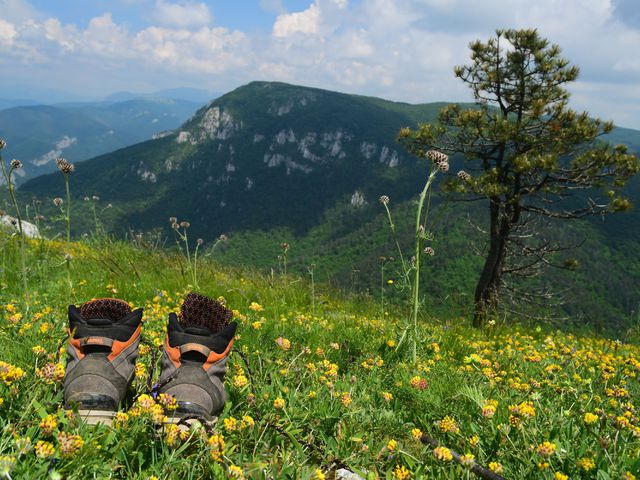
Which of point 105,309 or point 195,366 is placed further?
point 105,309

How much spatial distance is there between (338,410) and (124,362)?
52.4 inches

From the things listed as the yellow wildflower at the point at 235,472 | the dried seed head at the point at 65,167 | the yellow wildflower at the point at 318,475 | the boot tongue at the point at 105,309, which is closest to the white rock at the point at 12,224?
the dried seed head at the point at 65,167

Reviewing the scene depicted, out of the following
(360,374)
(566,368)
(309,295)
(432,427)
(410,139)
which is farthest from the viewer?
(410,139)

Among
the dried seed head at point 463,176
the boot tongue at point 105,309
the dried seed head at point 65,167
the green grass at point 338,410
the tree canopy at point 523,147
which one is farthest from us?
the tree canopy at point 523,147

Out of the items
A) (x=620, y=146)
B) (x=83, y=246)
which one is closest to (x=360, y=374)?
(x=83, y=246)

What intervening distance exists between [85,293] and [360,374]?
4546 millimetres

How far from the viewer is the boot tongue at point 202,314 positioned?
8.96 ft

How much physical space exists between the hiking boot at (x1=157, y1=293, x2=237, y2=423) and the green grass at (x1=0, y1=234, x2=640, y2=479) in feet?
0.42

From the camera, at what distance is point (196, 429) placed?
186cm

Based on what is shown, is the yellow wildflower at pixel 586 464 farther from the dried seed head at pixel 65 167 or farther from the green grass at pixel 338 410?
the dried seed head at pixel 65 167

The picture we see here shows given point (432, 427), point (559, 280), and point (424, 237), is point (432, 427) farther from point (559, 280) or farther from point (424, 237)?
point (559, 280)

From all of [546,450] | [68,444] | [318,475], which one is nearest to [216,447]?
[318,475]

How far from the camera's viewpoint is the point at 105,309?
8.46 feet

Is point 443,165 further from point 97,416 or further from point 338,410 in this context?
point 97,416
